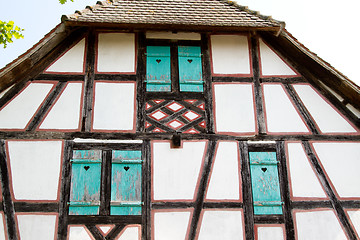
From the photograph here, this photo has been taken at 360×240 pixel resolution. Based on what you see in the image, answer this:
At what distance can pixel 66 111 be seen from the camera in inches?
277

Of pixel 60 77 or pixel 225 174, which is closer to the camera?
pixel 225 174

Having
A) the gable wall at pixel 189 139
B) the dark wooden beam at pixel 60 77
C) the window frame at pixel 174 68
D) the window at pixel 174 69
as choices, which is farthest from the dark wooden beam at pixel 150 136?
the dark wooden beam at pixel 60 77

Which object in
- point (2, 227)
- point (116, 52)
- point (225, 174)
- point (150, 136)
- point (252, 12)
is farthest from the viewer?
point (252, 12)

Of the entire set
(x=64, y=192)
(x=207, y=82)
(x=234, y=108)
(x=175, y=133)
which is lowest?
(x=64, y=192)

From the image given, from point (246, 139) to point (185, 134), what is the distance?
107 cm

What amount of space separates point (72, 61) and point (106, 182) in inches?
95.2

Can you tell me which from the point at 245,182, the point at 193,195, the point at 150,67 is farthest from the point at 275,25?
the point at 193,195

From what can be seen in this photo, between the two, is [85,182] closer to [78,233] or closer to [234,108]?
[78,233]

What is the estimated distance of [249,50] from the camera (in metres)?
7.86

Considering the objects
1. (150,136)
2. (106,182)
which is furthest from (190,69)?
(106,182)

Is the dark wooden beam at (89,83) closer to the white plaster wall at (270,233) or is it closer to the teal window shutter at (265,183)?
the teal window shutter at (265,183)

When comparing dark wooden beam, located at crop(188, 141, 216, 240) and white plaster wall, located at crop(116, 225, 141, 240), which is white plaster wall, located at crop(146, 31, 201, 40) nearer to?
dark wooden beam, located at crop(188, 141, 216, 240)

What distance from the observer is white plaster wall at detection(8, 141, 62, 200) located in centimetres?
646

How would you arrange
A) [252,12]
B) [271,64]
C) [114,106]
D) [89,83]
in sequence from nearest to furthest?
[114,106] → [89,83] → [271,64] → [252,12]
